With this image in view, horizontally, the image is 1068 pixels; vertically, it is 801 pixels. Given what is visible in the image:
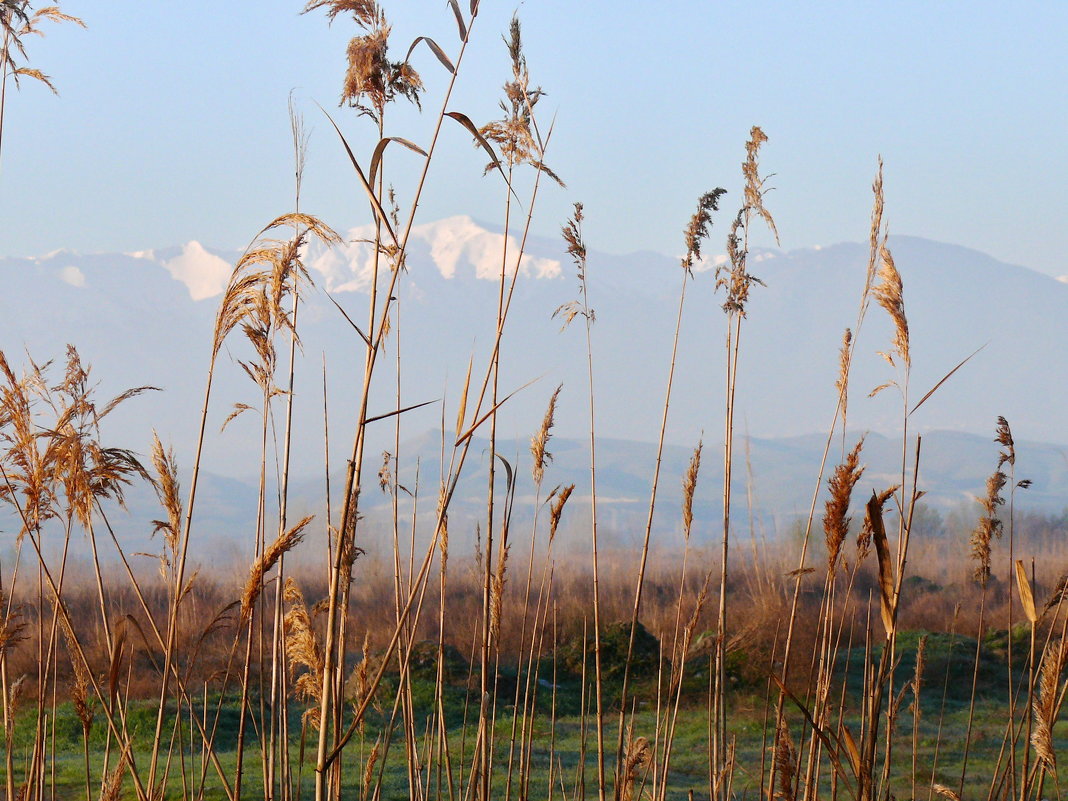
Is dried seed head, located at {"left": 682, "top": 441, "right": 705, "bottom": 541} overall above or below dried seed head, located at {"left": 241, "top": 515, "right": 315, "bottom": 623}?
above

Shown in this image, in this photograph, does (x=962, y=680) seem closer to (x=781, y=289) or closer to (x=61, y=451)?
(x=61, y=451)

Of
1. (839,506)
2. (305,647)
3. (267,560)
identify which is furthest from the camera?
(305,647)

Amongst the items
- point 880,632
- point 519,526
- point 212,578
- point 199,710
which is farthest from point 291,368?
point 519,526

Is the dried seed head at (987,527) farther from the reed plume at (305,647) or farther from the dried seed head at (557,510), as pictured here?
the reed plume at (305,647)

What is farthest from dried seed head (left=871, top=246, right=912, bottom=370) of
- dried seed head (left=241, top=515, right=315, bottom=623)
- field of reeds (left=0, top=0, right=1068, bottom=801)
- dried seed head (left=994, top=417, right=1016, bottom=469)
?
dried seed head (left=241, top=515, right=315, bottom=623)

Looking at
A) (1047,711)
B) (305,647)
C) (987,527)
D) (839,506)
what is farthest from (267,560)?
A: (987,527)

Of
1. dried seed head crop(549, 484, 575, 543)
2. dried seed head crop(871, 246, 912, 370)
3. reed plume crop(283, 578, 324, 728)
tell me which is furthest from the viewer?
dried seed head crop(549, 484, 575, 543)

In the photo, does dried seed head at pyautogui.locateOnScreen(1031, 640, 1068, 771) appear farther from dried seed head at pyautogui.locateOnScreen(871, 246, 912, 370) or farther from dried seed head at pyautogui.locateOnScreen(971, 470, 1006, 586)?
dried seed head at pyautogui.locateOnScreen(971, 470, 1006, 586)

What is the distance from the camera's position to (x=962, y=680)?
28.9 ft

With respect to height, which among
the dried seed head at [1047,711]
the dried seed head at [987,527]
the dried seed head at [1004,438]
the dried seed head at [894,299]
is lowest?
the dried seed head at [1047,711]

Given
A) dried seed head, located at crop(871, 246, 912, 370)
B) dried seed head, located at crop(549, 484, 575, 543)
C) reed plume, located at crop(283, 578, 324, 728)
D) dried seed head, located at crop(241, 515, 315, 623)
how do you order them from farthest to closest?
1. dried seed head, located at crop(549, 484, 575, 543)
2. dried seed head, located at crop(871, 246, 912, 370)
3. reed plume, located at crop(283, 578, 324, 728)
4. dried seed head, located at crop(241, 515, 315, 623)

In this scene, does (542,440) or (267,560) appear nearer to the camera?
(267,560)

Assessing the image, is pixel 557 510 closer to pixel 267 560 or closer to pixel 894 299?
pixel 894 299

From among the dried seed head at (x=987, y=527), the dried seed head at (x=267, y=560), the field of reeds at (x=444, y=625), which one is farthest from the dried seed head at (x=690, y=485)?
the dried seed head at (x=267, y=560)
